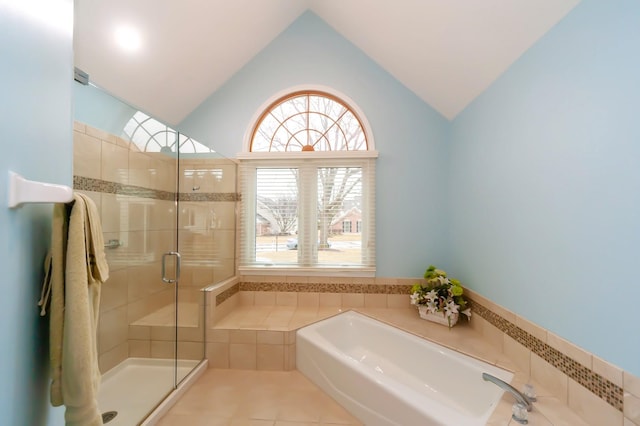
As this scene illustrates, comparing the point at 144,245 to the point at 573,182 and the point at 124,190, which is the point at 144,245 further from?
the point at 573,182

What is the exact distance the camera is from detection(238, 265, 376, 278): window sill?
100 inches

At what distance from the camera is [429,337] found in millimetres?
1941

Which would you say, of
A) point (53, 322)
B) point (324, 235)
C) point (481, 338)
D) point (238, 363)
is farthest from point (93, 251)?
point (481, 338)

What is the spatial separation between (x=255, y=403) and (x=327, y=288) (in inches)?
45.2

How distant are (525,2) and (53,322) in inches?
91.1

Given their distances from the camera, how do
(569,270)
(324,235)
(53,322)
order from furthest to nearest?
1. (324,235)
2. (569,270)
3. (53,322)

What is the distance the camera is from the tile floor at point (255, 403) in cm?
156

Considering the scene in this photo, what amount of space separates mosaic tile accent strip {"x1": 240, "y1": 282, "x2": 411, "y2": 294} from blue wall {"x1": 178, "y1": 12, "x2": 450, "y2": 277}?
6.1 inches

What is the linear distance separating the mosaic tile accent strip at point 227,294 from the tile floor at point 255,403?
56cm

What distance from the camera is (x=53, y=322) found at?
54cm

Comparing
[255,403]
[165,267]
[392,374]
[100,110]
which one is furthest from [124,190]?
[392,374]

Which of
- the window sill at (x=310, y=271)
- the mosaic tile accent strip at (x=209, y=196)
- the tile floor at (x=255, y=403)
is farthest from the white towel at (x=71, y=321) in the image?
the window sill at (x=310, y=271)

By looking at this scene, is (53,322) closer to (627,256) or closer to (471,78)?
(627,256)

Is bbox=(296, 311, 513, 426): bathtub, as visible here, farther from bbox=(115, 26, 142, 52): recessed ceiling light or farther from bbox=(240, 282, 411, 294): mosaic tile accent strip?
bbox=(115, 26, 142, 52): recessed ceiling light
